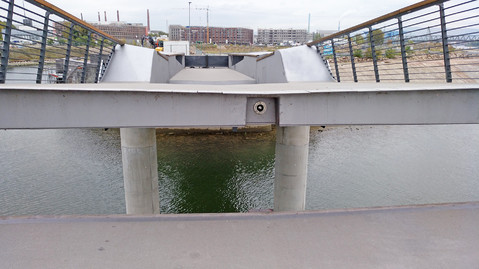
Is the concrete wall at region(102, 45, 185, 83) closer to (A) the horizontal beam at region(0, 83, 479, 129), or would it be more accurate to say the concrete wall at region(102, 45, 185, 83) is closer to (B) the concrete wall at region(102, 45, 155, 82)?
(B) the concrete wall at region(102, 45, 155, 82)

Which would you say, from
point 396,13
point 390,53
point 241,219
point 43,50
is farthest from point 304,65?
point 241,219

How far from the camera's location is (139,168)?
8961 millimetres

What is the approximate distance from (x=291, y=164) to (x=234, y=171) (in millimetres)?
5794

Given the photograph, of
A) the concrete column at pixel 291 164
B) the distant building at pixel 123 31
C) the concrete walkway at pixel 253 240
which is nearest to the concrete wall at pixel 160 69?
the concrete column at pixel 291 164

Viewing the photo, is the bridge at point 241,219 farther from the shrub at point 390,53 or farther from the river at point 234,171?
the river at point 234,171

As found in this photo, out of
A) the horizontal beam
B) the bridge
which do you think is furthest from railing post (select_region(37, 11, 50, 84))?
the horizontal beam

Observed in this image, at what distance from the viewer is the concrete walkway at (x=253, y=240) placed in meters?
2.60

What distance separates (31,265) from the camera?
8.22ft

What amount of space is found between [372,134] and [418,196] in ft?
30.3

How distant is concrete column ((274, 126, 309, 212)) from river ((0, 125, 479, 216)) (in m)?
2.03

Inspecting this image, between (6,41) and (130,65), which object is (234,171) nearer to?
(130,65)

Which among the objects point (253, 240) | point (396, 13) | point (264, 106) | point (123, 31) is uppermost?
point (123, 31)

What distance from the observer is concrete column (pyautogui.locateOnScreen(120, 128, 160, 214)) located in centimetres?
881

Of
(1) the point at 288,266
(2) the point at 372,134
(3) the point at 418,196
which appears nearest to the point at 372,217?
(1) the point at 288,266
